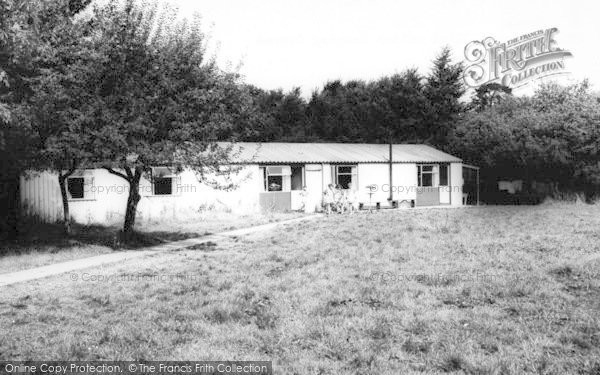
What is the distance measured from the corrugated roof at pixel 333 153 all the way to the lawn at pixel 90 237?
18.5ft

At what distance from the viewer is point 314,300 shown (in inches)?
299

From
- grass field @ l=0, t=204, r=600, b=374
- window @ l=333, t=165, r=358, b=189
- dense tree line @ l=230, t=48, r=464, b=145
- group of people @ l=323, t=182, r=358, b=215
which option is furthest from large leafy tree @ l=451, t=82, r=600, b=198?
grass field @ l=0, t=204, r=600, b=374

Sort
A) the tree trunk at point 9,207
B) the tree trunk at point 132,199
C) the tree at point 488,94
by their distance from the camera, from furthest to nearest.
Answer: the tree at point 488,94 < the tree trunk at point 9,207 < the tree trunk at point 132,199

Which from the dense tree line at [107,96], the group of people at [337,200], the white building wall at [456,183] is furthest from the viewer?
the white building wall at [456,183]

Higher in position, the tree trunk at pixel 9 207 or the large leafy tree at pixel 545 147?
the large leafy tree at pixel 545 147

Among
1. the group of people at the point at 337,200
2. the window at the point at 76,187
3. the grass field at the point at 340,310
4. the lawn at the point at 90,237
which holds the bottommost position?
the grass field at the point at 340,310

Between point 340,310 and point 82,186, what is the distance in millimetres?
18971

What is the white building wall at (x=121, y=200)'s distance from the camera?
21.8 metres

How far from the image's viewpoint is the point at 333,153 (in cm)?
3297

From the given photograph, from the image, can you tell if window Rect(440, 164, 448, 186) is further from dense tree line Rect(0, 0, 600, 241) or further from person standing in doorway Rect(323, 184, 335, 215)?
dense tree line Rect(0, 0, 600, 241)

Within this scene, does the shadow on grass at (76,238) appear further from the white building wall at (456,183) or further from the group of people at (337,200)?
the white building wall at (456,183)

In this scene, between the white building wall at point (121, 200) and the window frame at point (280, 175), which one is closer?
the white building wall at point (121, 200)

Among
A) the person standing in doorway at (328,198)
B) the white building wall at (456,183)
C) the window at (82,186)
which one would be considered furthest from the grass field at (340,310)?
the white building wall at (456,183)

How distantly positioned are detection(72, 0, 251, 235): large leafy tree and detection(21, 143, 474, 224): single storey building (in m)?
2.29
